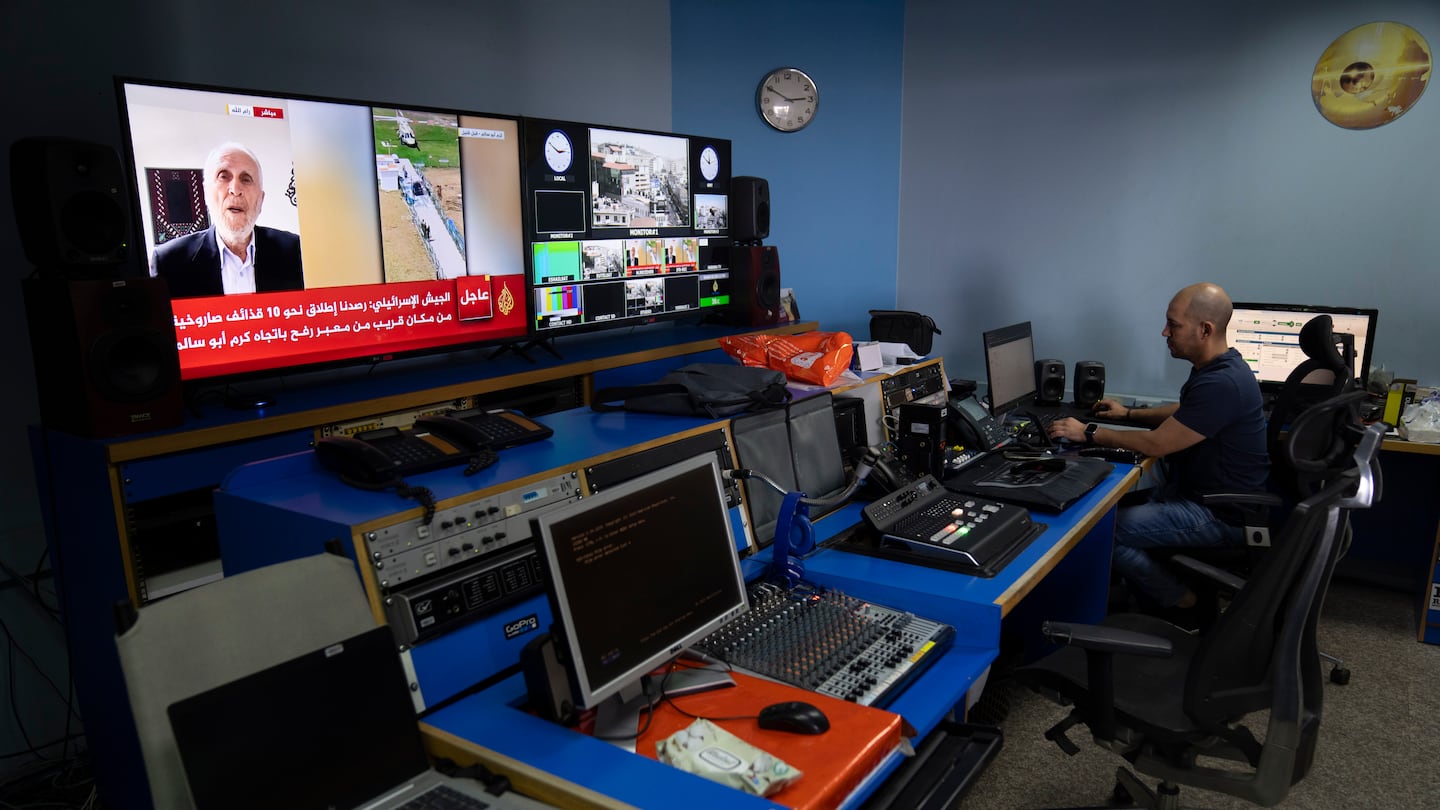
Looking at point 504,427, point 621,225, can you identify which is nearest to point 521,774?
point 504,427

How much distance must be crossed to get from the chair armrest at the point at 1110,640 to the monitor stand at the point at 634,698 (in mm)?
768

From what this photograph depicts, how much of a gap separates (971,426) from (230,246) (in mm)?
2353

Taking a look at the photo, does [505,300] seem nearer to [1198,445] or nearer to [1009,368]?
[1009,368]

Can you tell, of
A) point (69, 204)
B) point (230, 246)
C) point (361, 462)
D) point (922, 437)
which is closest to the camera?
point (361, 462)

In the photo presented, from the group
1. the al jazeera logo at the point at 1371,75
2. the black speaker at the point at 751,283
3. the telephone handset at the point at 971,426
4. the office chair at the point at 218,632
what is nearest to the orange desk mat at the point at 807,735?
the office chair at the point at 218,632

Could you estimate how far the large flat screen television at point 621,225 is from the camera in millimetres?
3379

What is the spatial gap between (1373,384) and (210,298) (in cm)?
432

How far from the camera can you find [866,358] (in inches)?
112

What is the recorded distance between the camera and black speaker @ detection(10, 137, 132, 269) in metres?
2.06

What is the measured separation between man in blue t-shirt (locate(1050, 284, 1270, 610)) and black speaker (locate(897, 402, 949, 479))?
929 mm

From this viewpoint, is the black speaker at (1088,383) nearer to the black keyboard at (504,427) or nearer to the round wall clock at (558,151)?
the round wall clock at (558,151)

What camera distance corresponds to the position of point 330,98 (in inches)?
105

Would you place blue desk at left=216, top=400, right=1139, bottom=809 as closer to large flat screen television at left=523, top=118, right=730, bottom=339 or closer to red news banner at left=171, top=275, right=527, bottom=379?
red news banner at left=171, top=275, right=527, bottom=379

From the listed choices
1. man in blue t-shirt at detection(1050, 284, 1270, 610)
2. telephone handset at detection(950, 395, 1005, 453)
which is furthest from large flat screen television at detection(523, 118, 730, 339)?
man in blue t-shirt at detection(1050, 284, 1270, 610)
